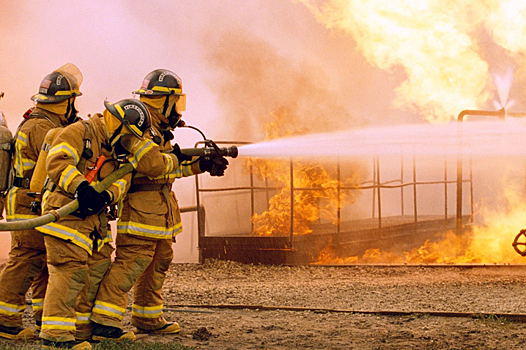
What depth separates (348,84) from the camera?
18.8 metres

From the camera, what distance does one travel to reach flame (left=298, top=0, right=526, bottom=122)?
41.3 feet

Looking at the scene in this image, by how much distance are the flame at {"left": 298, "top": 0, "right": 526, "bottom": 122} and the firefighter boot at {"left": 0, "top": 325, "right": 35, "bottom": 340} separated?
9.08 metres

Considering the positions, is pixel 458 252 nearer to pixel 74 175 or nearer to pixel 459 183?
pixel 459 183

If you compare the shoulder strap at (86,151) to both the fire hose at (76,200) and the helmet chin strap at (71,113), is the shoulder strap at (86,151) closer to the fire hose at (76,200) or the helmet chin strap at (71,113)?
the fire hose at (76,200)

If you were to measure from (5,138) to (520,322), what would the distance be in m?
4.59

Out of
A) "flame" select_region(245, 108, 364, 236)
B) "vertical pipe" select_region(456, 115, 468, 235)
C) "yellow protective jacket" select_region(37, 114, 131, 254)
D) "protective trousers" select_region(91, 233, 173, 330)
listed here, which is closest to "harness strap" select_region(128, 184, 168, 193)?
"yellow protective jacket" select_region(37, 114, 131, 254)

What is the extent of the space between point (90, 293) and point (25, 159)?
4.00 feet

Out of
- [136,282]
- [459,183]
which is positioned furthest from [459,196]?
[136,282]

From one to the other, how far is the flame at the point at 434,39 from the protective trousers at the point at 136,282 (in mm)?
8320

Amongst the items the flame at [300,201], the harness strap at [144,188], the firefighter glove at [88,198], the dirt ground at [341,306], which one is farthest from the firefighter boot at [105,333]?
the flame at [300,201]

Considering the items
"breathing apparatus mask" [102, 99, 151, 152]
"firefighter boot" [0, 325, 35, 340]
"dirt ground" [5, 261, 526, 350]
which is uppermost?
"breathing apparatus mask" [102, 99, 151, 152]

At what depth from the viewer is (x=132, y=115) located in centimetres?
509

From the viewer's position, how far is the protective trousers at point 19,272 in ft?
17.7

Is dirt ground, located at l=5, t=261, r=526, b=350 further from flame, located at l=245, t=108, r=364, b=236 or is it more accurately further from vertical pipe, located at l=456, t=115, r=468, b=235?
vertical pipe, located at l=456, t=115, r=468, b=235
